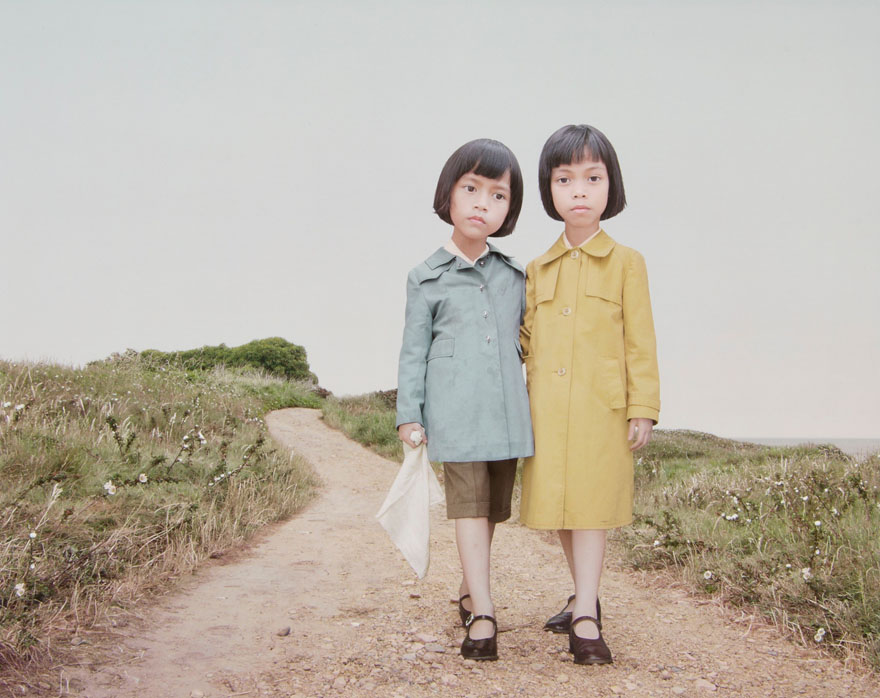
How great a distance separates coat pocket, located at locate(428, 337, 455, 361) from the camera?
366 cm

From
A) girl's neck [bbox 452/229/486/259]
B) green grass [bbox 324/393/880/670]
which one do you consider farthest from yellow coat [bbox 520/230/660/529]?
green grass [bbox 324/393/880/670]

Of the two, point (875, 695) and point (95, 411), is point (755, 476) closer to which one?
point (875, 695)

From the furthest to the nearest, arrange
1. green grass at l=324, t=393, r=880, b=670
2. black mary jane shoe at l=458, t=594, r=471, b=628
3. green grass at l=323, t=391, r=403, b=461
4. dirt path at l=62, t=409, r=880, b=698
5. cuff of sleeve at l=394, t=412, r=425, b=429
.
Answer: green grass at l=323, t=391, r=403, b=461
green grass at l=324, t=393, r=880, b=670
black mary jane shoe at l=458, t=594, r=471, b=628
cuff of sleeve at l=394, t=412, r=425, b=429
dirt path at l=62, t=409, r=880, b=698

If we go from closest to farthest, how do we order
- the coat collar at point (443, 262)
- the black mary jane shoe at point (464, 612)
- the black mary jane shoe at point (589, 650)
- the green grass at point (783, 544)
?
the black mary jane shoe at point (589, 650) < the coat collar at point (443, 262) < the black mary jane shoe at point (464, 612) < the green grass at point (783, 544)

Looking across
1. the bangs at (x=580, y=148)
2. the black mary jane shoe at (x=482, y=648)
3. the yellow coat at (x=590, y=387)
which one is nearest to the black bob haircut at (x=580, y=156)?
the bangs at (x=580, y=148)

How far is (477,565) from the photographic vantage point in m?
3.56

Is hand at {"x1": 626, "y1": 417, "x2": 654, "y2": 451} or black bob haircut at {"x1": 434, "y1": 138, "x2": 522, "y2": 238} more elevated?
black bob haircut at {"x1": 434, "y1": 138, "x2": 522, "y2": 238}

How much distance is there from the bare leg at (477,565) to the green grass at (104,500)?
6.27 feet

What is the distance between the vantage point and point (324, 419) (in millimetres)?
15984

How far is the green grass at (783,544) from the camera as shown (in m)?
4.09

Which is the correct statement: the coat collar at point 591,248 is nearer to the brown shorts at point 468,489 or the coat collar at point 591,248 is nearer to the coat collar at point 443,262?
the coat collar at point 443,262

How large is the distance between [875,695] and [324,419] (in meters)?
13.2

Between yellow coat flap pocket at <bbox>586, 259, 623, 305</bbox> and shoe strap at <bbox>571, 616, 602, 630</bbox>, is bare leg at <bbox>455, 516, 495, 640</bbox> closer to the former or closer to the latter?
shoe strap at <bbox>571, 616, 602, 630</bbox>

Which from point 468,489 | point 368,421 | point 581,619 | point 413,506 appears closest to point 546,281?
point 468,489
